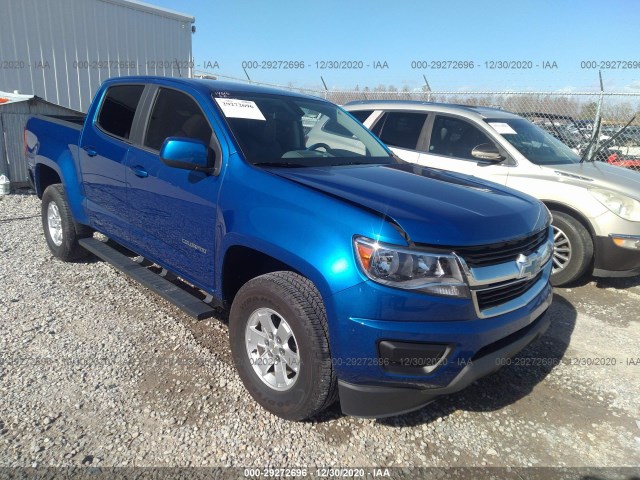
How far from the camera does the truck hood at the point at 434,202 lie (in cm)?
222

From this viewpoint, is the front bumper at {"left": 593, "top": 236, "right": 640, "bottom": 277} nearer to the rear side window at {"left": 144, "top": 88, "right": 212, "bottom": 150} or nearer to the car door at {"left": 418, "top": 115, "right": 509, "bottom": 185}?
the car door at {"left": 418, "top": 115, "right": 509, "bottom": 185}

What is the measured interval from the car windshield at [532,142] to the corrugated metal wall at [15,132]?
6.80 m

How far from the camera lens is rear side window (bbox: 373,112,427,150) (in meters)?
5.93

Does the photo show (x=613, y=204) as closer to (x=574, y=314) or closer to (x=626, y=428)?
(x=574, y=314)

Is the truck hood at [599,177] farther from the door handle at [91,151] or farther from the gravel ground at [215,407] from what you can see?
the door handle at [91,151]

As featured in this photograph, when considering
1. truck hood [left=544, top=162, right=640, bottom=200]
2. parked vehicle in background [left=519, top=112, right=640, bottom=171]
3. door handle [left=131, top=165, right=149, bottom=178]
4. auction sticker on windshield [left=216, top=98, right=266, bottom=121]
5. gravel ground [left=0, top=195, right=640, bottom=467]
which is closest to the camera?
gravel ground [left=0, top=195, right=640, bottom=467]

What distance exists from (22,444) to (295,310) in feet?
5.03

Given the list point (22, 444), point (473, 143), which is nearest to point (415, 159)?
point (473, 143)

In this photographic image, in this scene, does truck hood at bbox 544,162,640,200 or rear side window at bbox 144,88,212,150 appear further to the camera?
truck hood at bbox 544,162,640,200

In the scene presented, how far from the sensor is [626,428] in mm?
2799

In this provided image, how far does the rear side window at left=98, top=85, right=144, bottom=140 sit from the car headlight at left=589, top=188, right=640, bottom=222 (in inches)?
174

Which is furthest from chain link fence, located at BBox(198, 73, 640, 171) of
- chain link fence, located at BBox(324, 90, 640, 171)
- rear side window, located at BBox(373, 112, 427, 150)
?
rear side window, located at BBox(373, 112, 427, 150)

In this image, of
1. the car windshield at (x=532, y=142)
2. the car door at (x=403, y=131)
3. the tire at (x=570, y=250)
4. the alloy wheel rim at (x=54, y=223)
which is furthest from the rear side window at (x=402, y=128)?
the alloy wheel rim at (x=54, y=223)

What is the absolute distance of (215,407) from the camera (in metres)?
2.73
